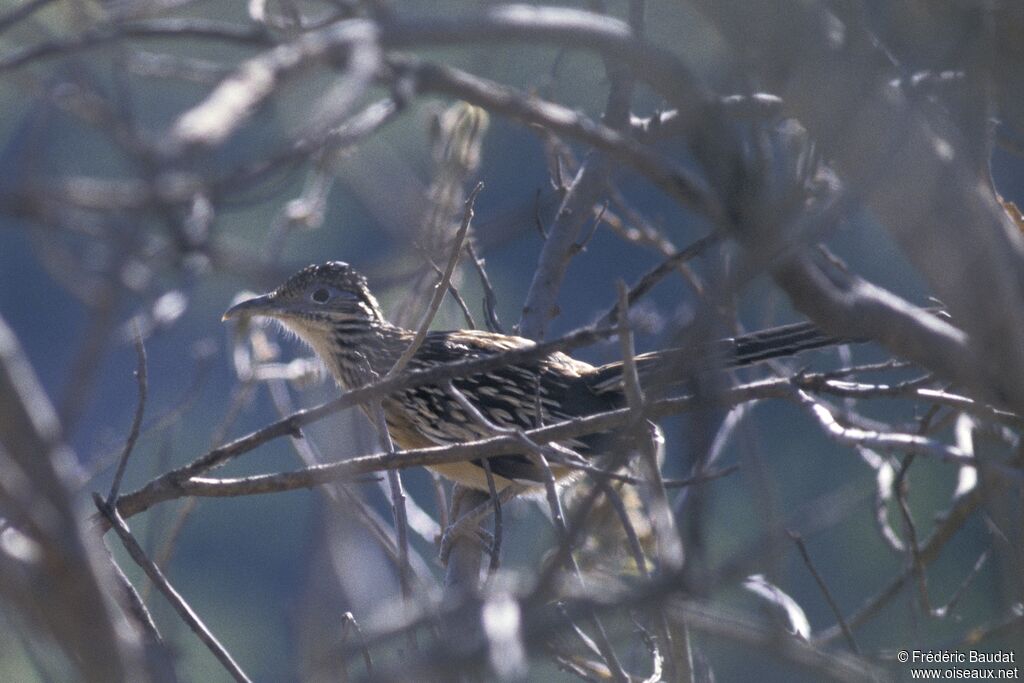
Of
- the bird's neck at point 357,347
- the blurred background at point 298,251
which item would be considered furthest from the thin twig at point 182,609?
the bird's neck at point 357,347

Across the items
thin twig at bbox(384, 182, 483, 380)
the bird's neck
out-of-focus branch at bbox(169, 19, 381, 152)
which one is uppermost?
out-of-focus branch at bbox(169, 19, 381, 152)

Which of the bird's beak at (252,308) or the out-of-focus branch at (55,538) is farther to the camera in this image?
the bird's beak at (252,308)

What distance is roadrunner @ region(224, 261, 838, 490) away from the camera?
188 inches

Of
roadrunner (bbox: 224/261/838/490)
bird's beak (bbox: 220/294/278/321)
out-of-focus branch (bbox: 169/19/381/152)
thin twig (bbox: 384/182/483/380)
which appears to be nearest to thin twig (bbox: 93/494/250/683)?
thin twig (bbox: 384/182/483/380)

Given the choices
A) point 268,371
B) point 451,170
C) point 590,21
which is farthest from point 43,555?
point 268,371

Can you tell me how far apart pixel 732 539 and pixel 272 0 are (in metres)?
7.03

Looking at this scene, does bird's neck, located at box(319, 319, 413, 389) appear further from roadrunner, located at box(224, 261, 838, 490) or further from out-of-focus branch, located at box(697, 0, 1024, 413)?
out-of-focus branch, located at box(697, 0, 1024, 413)

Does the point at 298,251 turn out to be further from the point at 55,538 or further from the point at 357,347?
the point at 55,538

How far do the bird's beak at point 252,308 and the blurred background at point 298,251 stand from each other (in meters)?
0.17

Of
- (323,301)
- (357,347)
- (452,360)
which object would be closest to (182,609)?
(452,360)

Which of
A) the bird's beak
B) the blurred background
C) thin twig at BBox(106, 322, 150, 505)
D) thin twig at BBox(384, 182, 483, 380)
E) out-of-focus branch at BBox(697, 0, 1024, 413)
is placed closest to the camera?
the blurred background

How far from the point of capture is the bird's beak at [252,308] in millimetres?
5352

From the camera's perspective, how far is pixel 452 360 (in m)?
5.33

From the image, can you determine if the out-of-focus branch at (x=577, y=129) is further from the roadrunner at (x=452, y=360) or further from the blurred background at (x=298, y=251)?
the roadrunner at (x=452, y=360)
